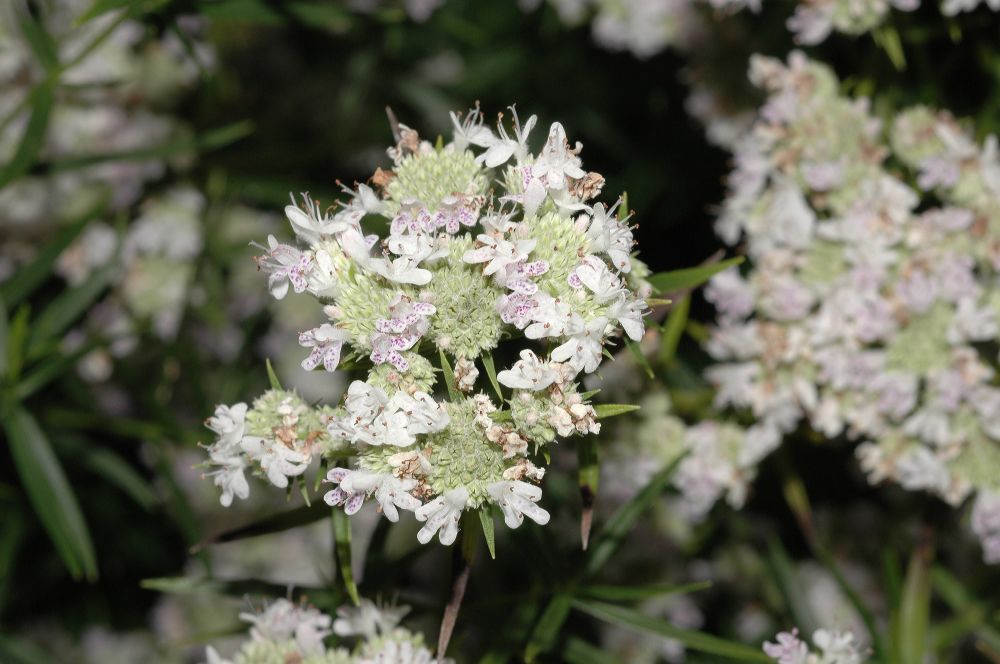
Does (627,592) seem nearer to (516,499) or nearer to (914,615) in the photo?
(516,499)

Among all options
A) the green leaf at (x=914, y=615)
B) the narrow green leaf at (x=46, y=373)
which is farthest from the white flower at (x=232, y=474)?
the green leaf at (x=914, y=615)

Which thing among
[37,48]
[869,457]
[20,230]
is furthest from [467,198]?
[20,230]

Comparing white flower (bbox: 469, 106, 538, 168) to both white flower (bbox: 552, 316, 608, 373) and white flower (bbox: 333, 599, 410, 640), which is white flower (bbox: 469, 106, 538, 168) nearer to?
white flower (bbox: 552, 316, 608, 373)

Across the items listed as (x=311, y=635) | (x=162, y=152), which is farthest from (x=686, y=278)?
(x=162, y=152)

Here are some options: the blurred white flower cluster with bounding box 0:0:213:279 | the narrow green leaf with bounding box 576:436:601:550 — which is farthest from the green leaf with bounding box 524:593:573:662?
the blurred white flower cluster with bounding box 0:0:213:279

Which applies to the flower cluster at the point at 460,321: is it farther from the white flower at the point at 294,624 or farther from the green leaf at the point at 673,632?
the green leaf at the point at 673,632

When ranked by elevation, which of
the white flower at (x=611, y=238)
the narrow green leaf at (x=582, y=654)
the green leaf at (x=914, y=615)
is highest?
the white flower at (x=611, y=238)
